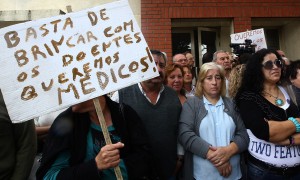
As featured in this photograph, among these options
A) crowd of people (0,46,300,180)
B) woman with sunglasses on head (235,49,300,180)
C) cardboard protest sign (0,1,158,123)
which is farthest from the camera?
woman with sunglasses on head (235,49,300,180)

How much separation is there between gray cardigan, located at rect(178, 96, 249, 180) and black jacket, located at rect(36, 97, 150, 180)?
1.82 feet

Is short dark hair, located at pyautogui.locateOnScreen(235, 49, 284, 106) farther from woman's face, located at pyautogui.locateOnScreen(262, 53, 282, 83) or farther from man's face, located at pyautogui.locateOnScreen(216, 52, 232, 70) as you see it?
man's face, located at pyautogui.locateOnScreen(216, 52, 232, 70)

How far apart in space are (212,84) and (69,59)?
138cm

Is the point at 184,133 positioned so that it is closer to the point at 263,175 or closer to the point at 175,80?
the point at 263,175

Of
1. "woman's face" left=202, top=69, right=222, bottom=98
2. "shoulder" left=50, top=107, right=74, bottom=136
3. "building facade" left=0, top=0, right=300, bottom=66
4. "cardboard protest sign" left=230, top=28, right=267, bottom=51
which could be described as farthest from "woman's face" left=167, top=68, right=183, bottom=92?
"building facade" left=0, top=0, right=300, bottom=66

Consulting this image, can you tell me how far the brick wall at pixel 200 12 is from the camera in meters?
5.50

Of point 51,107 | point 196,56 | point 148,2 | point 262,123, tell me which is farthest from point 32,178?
point 196,56

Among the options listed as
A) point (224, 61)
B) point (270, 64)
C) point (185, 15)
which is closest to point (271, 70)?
point (270, 64)

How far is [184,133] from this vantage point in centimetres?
253

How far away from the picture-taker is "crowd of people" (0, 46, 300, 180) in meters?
1.87

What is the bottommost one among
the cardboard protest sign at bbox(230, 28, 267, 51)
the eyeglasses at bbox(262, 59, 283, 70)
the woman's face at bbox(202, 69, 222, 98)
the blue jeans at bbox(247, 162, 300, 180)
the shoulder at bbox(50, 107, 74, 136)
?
the blue jeans at bbox(247, 162, 300, 180)

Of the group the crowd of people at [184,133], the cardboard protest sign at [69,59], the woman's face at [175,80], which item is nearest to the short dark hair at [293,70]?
the crowd of people at [184,133]

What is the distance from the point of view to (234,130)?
8.46ft

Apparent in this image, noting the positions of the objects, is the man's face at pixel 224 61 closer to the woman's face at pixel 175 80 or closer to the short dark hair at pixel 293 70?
the short dark hair at pixel 293 70
